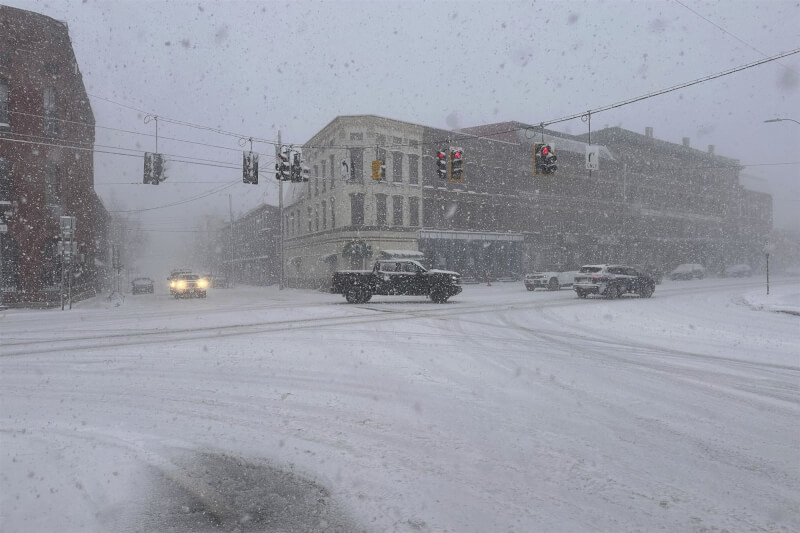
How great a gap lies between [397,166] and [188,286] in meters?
19.1

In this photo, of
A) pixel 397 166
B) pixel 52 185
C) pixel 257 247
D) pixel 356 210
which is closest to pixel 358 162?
pixel 397 166

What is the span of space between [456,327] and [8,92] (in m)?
24.1

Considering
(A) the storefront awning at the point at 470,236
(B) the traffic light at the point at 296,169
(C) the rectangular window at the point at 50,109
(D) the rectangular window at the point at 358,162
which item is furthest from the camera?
(A) the storefront awning at the point at 470,236

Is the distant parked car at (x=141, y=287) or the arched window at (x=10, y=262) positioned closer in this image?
the arched window at (x=10, y=262)

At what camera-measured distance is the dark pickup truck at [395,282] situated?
20.8 m

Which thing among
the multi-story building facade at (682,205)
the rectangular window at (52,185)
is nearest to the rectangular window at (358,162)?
the rectangular window at (52,185)

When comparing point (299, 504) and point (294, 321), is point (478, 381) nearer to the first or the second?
point (299, 504)

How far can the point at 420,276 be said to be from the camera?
21.2 m

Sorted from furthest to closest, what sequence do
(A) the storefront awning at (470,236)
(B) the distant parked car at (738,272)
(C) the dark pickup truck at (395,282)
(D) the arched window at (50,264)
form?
(B) the distant parked car at (738,272)
(A) the storefront awning at (470,236)
(D) the arched window at (50,264)
(C) the dark pickup truck at (395,282)

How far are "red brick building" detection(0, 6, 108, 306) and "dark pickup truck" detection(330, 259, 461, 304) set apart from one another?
13103 mm

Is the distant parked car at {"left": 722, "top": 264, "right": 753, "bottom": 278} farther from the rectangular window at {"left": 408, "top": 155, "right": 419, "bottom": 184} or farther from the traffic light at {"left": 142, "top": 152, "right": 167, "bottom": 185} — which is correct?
the traffic light at {"left": 142, "top": 152, "right": 167, "bottom": 185}

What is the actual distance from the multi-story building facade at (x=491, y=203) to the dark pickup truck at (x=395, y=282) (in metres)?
5.16

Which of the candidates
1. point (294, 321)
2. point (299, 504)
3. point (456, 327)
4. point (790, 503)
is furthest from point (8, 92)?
point (790, 503)

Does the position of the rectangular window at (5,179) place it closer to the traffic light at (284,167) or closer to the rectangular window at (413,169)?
the traffic light at (284,167)
